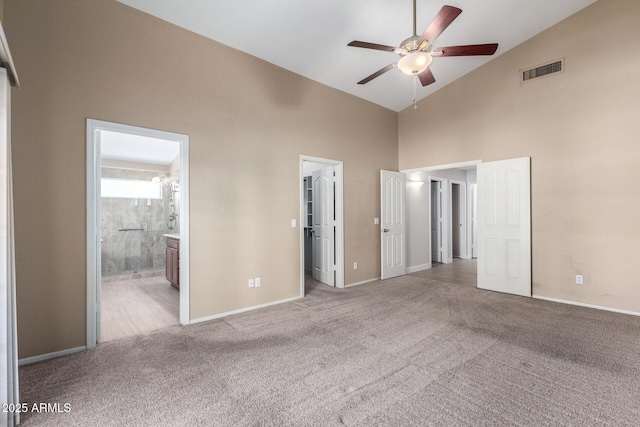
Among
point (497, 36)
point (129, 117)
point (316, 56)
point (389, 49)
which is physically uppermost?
point (497, 36)

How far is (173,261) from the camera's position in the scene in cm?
482

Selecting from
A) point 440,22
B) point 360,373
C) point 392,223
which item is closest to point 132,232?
point 392,223

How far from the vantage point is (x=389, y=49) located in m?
2.71

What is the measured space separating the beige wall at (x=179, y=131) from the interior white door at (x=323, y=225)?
1.00ft

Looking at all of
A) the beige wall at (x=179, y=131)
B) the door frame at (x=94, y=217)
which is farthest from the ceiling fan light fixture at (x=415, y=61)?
the door frame at (x=94, y=217)

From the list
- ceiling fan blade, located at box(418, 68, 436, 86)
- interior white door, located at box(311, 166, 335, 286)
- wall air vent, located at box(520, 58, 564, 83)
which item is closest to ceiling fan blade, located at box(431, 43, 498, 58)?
ceiling fan blade, located at box(418, 68, 436, 86)

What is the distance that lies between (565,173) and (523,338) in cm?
253

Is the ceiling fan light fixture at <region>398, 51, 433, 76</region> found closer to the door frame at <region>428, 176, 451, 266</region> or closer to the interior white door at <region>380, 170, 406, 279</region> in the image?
the interior white door at <region>380, 170, 406, 279</region>

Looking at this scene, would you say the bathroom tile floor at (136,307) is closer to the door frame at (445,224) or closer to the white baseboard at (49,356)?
the white baseboard at (49,356)

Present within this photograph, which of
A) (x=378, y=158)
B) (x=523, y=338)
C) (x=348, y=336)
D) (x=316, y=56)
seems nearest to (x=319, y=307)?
(x=348, y=336)

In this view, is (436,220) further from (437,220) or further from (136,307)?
(136,307)

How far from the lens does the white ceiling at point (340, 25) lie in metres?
3.10

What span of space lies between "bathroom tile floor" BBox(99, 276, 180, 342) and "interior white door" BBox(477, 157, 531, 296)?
184 inches

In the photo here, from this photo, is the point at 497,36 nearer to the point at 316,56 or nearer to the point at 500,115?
the point at 500,115
